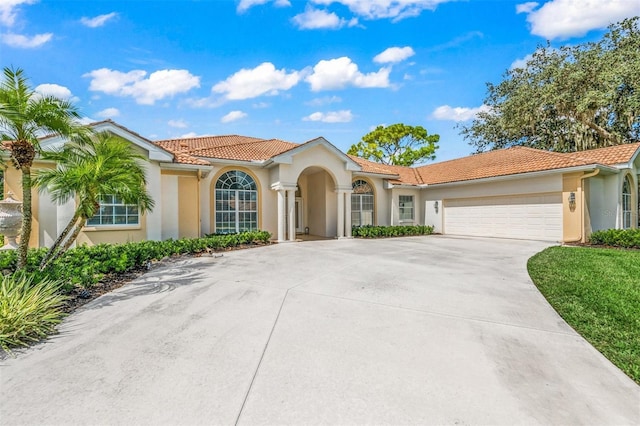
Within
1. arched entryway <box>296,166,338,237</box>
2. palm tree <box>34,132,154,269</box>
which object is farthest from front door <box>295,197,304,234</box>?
palm tree <box>34,132,154,269</box>

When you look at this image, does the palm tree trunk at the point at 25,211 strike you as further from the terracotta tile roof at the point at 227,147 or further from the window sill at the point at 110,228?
the terracotta tile roof at the point at 227,147

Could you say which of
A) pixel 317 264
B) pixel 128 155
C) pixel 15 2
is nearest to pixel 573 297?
pixel 317 264

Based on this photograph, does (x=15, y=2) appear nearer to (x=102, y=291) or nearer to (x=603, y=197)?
(x=102, y=291)

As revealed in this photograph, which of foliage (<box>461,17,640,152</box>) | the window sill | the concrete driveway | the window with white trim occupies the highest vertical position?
foliage (<box>461,17,640,152</box>)

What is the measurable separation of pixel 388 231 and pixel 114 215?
13595 mm

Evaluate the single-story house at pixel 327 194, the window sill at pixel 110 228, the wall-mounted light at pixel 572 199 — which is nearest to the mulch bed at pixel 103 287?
the window sill at pixel 110 228

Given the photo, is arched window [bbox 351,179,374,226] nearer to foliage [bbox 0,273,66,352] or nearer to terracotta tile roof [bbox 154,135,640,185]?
terracotta tile roof [bbox 154,135,640,185]

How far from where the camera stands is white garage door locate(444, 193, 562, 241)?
47.3 ft

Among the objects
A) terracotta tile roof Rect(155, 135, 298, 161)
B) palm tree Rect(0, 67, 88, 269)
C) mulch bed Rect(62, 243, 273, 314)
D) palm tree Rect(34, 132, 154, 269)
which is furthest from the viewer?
terracotta tile roof Rect(155, 135, 298, 161)

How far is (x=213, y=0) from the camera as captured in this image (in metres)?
10.2

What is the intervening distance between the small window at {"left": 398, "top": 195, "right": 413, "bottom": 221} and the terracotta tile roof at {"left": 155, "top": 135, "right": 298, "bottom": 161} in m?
8.63

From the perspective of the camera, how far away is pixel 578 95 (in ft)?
65.7

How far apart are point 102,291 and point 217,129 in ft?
61.2

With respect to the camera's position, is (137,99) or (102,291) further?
(137,99)
